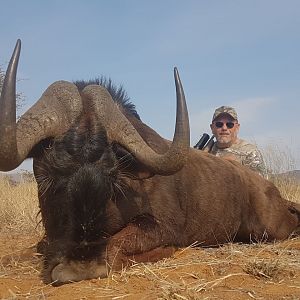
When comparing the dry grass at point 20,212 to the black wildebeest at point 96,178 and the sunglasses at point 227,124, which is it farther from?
the sunglasses at point 227,124

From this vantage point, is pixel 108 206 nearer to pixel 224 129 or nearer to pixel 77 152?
pixel 77 152

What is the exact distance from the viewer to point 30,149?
4559 mm

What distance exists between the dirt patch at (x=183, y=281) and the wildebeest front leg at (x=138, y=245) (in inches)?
4.2

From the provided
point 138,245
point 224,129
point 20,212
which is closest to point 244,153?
point 224,129

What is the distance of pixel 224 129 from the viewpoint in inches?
409

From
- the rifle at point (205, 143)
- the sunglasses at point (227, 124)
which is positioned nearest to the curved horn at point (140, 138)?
the sunglasses at point (227, 124)

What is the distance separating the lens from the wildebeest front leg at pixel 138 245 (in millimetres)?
4477

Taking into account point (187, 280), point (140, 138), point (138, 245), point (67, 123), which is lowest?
point (187, 280)

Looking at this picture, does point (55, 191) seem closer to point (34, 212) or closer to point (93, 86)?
point (93, 86)

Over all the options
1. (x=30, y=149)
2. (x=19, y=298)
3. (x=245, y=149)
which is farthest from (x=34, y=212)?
(x=19, y=298)

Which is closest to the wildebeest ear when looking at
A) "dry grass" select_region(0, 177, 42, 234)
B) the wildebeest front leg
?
the wildebeest front leg

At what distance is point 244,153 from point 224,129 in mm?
581

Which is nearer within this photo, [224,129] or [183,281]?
[183,281]

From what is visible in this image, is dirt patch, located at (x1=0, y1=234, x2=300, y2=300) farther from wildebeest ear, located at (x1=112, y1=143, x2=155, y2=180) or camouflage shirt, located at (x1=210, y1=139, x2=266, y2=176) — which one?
camouflage shirt, located at (x1=210, y1=139, x2=266, y2=176)
